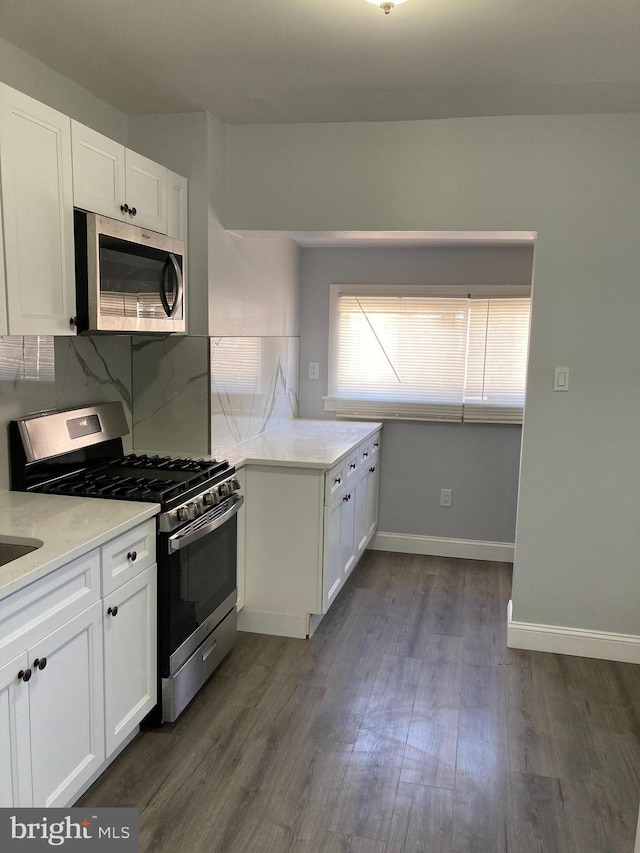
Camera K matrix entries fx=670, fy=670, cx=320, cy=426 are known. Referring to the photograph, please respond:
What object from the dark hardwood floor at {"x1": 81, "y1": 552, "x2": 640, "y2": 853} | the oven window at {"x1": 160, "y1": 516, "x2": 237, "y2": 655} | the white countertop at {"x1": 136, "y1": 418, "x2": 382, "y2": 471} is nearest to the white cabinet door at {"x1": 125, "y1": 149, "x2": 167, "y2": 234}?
the white countertop at {"x1": 136, "y1": 418, "x2": 382, "y2": 471}

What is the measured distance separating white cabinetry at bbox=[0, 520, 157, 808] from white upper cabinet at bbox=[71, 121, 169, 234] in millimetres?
1175

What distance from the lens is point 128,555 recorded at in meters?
2.19

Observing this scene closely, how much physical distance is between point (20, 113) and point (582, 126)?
7.41 ft

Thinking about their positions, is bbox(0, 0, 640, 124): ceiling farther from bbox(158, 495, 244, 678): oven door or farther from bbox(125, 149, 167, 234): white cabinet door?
bbox(158, 495, 244, 678): oven door

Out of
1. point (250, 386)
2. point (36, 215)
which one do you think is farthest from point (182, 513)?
point (250, 386)

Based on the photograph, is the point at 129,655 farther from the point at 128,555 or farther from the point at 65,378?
the point at 65,378

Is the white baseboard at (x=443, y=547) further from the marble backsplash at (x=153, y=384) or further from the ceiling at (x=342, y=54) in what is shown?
the ceiling at (x=342, y=54)

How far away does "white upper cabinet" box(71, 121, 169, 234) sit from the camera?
230 centimetres

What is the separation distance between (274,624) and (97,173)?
7.13 feet

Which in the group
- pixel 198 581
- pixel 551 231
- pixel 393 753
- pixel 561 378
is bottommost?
pixel 393 753

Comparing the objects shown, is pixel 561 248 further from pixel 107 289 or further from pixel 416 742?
pixel 416 742

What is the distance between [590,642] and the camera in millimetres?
3186

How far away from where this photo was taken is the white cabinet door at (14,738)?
5.38 feet

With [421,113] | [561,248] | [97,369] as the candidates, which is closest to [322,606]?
[97,369]
